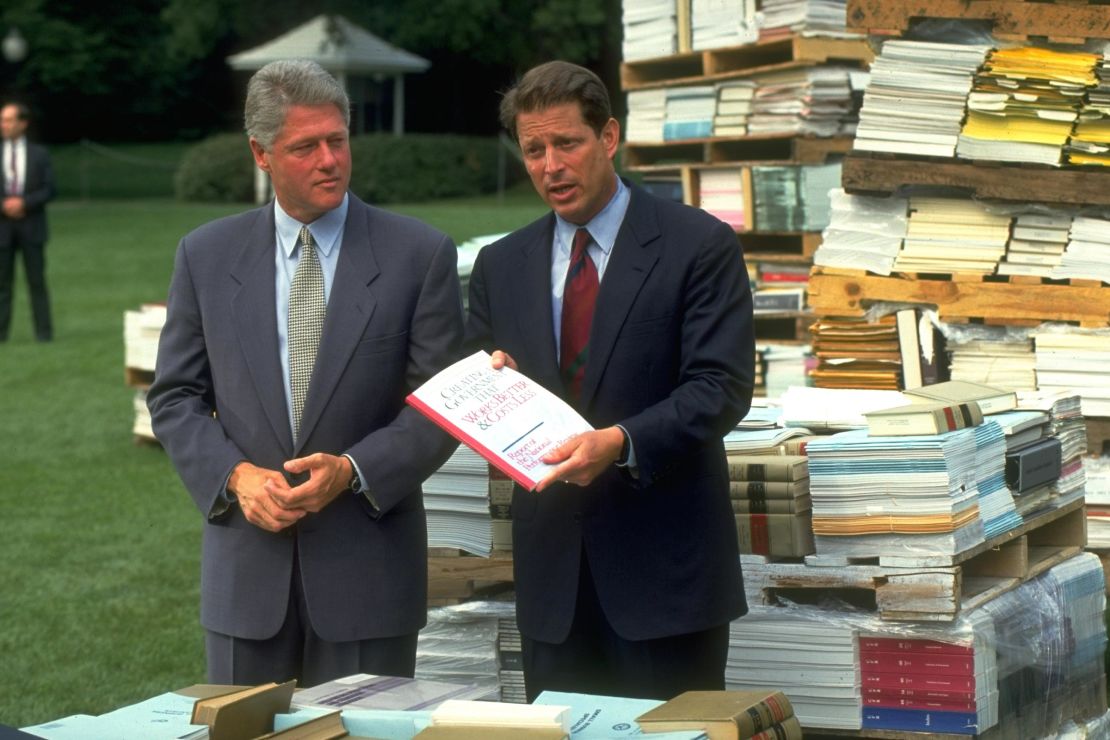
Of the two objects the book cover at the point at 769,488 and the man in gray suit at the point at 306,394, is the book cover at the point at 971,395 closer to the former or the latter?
the book cover at the point at 769,488

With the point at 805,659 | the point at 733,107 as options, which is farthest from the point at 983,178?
the point at 733,107

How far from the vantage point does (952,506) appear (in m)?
5.01

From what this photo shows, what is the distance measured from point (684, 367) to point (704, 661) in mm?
715

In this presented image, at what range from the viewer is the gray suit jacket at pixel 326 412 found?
4.03 metres

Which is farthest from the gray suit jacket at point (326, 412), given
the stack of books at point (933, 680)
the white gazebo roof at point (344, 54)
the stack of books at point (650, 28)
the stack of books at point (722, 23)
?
the white gazebo roof at point (344, 54)

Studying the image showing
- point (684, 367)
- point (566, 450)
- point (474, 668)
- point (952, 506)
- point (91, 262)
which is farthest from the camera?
point (91, 262)

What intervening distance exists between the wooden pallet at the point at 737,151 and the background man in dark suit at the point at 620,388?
5.80 meters

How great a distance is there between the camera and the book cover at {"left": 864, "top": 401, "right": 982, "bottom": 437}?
16.6ft

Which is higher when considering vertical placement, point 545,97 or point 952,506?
point 545,97

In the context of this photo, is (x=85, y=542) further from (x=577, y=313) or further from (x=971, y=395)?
(x=577, y=313)

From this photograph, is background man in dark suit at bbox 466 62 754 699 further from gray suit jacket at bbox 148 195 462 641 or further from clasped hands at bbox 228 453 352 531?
clasped hands at bbox 228 453 352 531

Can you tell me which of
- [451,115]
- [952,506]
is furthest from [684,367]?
[451,115]

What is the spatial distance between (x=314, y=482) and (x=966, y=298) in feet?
13.8

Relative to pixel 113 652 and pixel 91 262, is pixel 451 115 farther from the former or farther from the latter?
pixel 113 652
